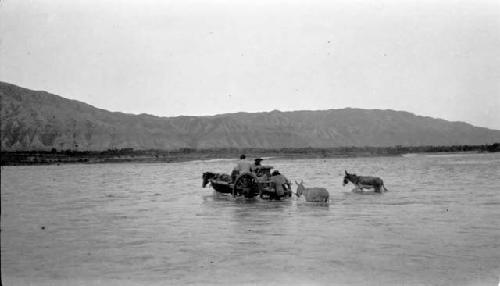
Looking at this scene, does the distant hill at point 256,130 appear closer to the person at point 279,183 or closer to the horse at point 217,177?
the horse at point 217,177

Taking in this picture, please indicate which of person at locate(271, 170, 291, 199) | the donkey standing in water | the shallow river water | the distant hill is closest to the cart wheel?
person at locate(271, 170, 291, 199)

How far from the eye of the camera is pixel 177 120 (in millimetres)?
174750

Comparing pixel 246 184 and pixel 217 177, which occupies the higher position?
pixel 217 177

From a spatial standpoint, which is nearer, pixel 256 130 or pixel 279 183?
pixel 279 183

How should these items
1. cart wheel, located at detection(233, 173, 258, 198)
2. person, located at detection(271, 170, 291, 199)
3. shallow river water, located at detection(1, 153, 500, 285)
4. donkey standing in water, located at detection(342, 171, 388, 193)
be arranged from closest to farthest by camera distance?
1. shallow river water, located at detection(1, 153, 500, 285)
2. person, located at detection(271, 170, 291, 199)
3. cart wheel, located at detection(233, 173, 258, 198)
4. donkey standing in water, located at detection(342, 171, 388, 193)

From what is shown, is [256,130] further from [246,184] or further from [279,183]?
[279,183]

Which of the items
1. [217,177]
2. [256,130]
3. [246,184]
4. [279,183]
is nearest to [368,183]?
[279,183]

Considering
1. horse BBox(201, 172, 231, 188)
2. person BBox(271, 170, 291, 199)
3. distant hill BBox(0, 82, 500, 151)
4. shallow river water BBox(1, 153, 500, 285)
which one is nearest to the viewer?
shallow river water BBox(1, 153, 500, 285)

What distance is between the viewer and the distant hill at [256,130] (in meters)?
119

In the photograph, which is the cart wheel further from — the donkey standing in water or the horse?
the donkey standing in water

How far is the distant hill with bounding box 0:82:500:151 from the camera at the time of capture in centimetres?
11856

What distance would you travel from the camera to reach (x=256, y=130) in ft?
582

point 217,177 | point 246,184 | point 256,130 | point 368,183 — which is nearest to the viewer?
point 246,184

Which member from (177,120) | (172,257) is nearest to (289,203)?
(172,257)
